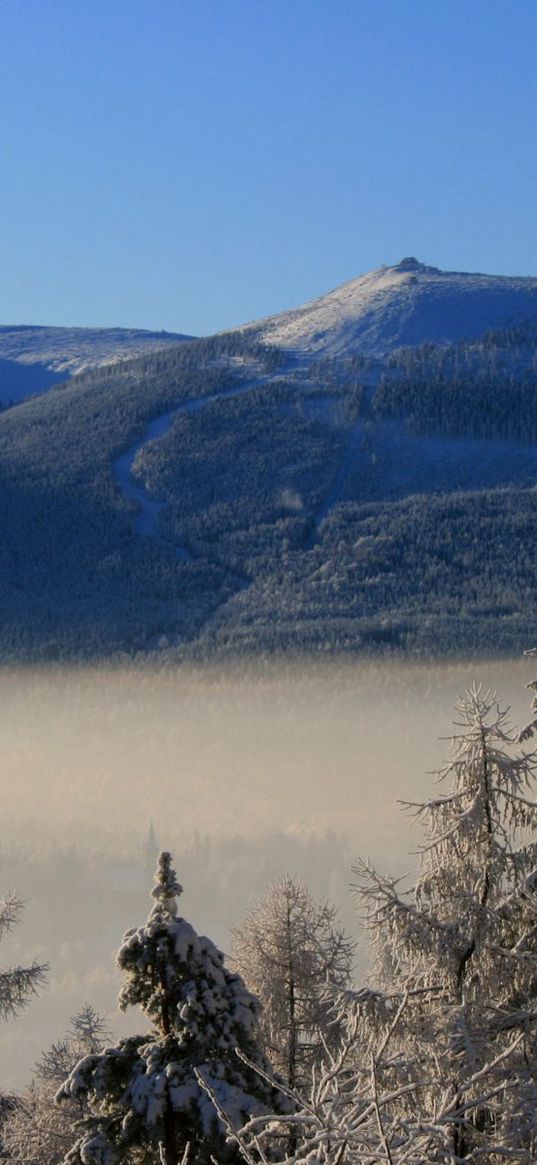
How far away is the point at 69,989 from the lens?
107 m

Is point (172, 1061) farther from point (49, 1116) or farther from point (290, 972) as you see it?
point (290, 972)

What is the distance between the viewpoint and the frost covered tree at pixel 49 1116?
2109 cm

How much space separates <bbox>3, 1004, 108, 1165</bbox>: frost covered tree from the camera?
830 inches

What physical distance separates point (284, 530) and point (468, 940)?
524 ft

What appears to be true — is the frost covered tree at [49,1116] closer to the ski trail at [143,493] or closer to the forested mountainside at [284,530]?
the forested mountainside at [284,530]

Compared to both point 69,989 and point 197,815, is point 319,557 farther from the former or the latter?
point 69,989

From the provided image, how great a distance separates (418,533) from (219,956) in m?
149

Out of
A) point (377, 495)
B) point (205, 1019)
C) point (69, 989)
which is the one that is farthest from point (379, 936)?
point (377, 495)

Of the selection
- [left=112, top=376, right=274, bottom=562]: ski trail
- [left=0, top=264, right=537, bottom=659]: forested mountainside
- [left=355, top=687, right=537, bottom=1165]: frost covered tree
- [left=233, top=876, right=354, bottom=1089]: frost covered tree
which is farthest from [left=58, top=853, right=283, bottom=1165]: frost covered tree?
[left=112, top=376, right=274, bottom=562]: ski trail

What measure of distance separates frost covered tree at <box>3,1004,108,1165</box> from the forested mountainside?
11243cm

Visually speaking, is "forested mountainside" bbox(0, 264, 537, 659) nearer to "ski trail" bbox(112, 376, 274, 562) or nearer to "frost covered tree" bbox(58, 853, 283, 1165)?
"ski trail" bbox(112, 376, 274, 562)

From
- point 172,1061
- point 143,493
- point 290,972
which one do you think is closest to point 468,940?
point 172,1061

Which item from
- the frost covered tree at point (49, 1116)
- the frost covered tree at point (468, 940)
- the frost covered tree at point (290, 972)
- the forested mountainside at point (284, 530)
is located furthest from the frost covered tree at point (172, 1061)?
the forested mountainside at point (284, 530)

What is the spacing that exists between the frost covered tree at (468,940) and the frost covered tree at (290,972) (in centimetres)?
1028
